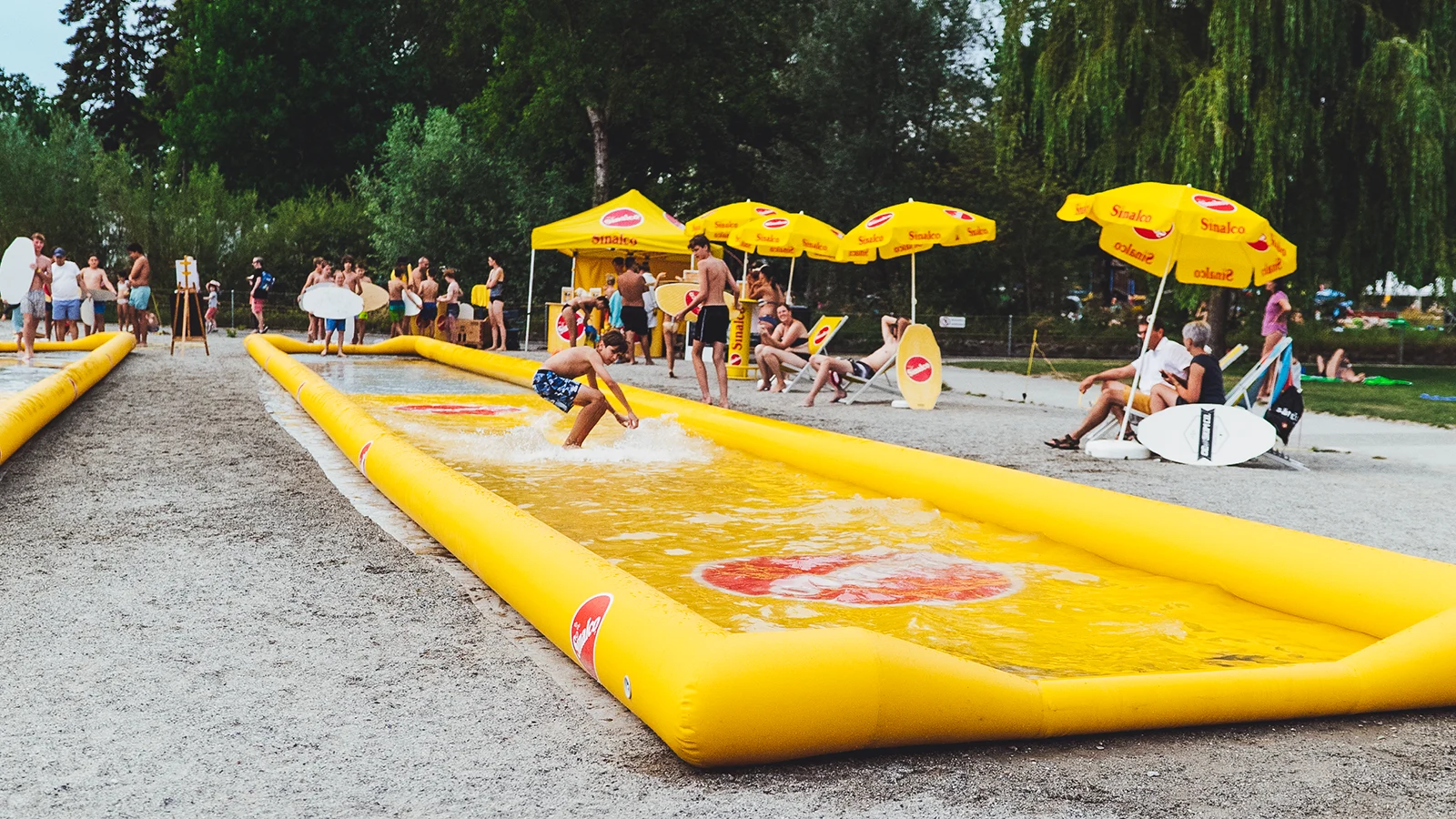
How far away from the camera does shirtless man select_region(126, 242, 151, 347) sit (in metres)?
21.2

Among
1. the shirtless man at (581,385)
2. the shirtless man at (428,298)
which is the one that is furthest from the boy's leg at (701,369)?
the shirtless man at (428,298)

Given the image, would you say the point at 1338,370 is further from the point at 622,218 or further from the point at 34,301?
the point at 34,301

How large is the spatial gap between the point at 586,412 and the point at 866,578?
14.1 ft

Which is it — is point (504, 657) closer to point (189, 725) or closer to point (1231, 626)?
point (189, 725)

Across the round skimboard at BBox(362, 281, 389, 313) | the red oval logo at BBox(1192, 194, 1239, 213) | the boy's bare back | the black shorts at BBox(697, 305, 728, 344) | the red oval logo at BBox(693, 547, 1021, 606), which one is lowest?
the red oval logo at BBox(693, 547, 1021, 606)

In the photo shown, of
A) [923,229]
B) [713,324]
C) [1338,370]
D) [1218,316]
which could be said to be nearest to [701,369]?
[713,324]

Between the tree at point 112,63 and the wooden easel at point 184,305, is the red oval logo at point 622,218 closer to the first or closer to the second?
the wooden easel at point 184,305

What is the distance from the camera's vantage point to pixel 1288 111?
1930 cm

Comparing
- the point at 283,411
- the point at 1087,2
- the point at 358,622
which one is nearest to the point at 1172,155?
the point at 1087,2

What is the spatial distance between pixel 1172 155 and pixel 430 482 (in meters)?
16.3

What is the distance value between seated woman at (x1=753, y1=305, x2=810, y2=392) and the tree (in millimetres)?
47960

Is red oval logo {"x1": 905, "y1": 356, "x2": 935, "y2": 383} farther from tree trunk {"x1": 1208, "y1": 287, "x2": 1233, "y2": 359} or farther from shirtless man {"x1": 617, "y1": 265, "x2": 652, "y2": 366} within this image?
tree trunk {"x1": 1208, "y1": 287, "x2": 1233, "y2": 359}

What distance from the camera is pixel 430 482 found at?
6426 mm

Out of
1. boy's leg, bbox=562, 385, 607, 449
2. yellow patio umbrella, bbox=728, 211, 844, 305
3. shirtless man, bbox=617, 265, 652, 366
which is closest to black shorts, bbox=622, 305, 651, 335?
shirtless man, bbox=617, 265, 652, 366
